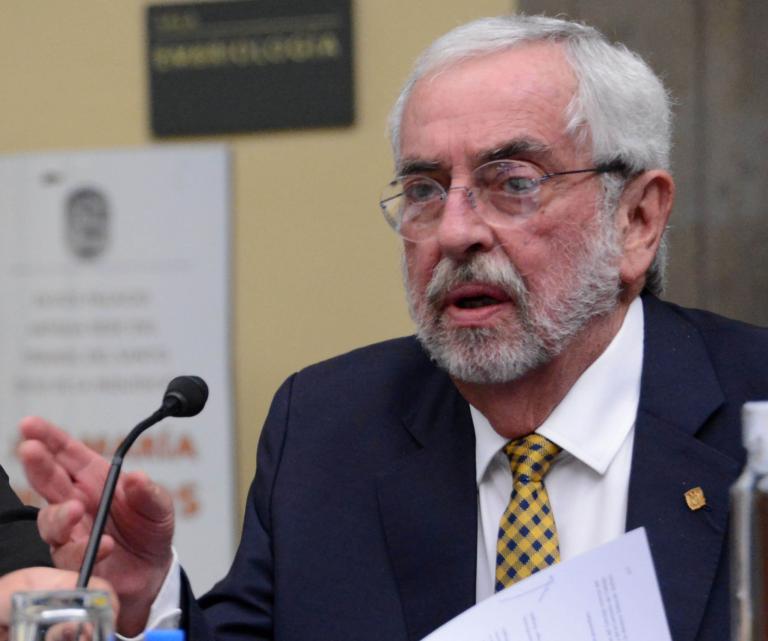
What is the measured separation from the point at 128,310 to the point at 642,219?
173cm

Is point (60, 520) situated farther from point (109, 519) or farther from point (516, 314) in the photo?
point (516, 314)

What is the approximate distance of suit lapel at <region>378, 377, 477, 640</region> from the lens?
1936 millimetres

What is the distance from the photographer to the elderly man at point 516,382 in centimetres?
192

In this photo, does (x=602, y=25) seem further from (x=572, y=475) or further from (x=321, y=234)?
(x=572, y=475)

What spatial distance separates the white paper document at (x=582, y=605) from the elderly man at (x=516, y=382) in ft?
1.18

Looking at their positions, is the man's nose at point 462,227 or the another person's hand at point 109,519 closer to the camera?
the another person's hand at point 109,519

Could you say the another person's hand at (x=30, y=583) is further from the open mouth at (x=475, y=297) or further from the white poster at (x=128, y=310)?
the white poster at (x=128, y=310)

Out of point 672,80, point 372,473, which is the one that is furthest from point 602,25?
point 372,473

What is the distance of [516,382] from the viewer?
199 centimetres

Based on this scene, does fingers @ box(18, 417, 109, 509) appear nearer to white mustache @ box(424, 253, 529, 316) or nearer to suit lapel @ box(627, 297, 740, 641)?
white mustache @ box(424, 253, 529, 316)

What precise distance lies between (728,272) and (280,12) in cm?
121

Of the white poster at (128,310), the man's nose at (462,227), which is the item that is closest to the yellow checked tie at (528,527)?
the man's nose at (462,227)

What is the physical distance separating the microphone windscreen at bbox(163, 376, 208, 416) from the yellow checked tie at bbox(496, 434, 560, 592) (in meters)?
0.49

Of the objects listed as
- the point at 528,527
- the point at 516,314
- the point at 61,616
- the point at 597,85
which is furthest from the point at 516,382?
the point at 61,616
